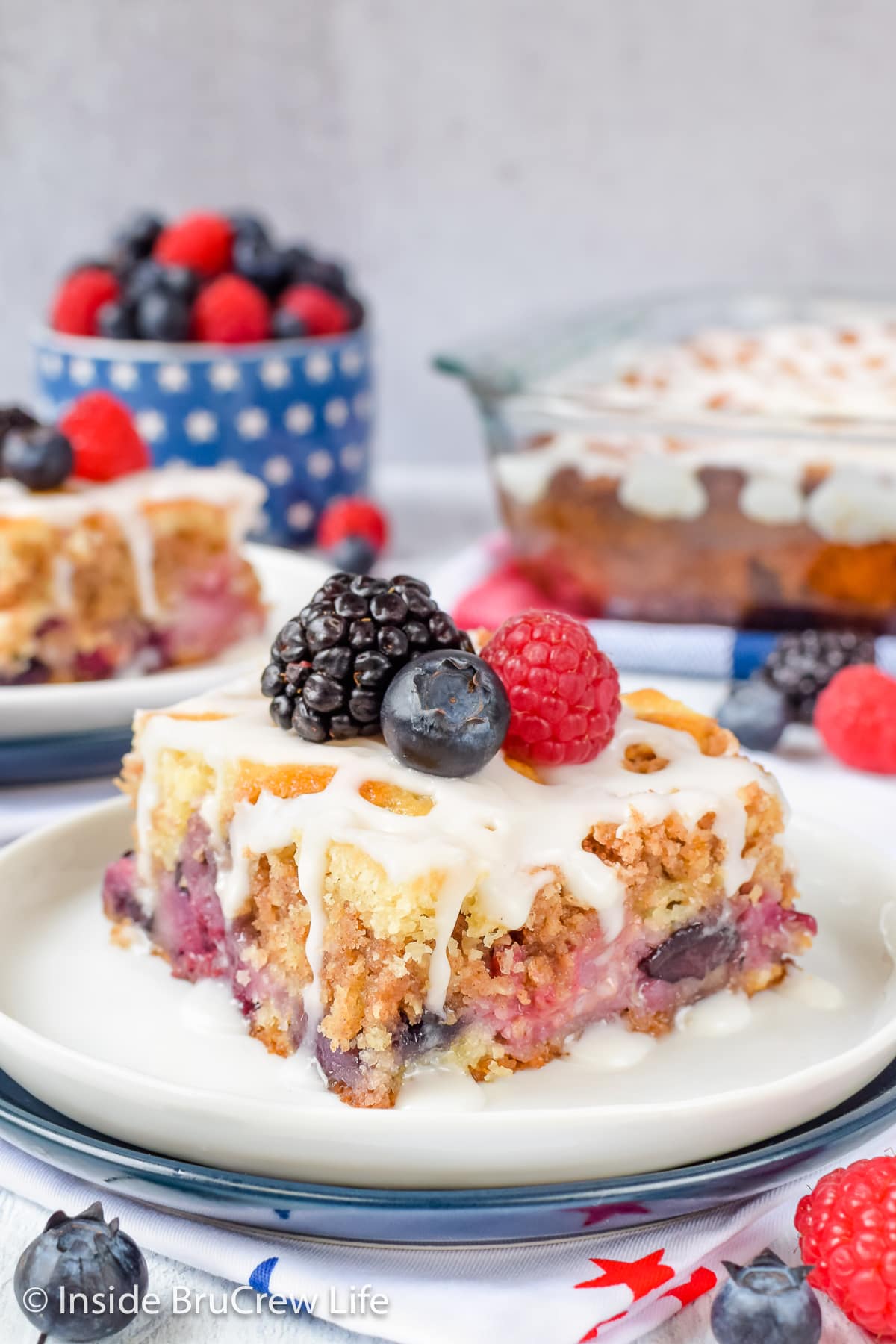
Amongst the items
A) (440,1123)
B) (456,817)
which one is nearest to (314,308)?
(456,817)

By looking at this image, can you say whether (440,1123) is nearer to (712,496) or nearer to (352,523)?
(712,496)

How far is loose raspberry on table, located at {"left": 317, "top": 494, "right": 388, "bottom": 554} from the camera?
388 centimetres

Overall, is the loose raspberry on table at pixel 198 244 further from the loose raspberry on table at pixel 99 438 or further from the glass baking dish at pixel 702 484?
the loose raspberry on table at pixel 99 438

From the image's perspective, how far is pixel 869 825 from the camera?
8.11ft

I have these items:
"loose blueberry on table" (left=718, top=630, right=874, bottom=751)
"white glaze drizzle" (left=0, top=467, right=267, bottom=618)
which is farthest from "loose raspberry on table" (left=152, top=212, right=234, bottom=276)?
"loose blueberry on table" (left=718, top=630, right=874, bottom=751)

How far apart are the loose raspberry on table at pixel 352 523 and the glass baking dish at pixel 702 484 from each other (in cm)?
53

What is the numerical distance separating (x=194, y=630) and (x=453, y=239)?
243 centimetres

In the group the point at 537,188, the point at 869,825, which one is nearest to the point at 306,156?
the point at 537,188

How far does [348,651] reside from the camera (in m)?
1.70

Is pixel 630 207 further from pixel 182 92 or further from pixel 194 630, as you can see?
pixel 194 630

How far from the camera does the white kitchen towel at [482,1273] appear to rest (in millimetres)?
1304

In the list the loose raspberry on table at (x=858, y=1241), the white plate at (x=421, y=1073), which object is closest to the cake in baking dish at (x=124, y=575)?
the white plate at (x=421, y=1073)

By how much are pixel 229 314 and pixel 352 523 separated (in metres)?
0.60

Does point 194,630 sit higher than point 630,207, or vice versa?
point 630,207
